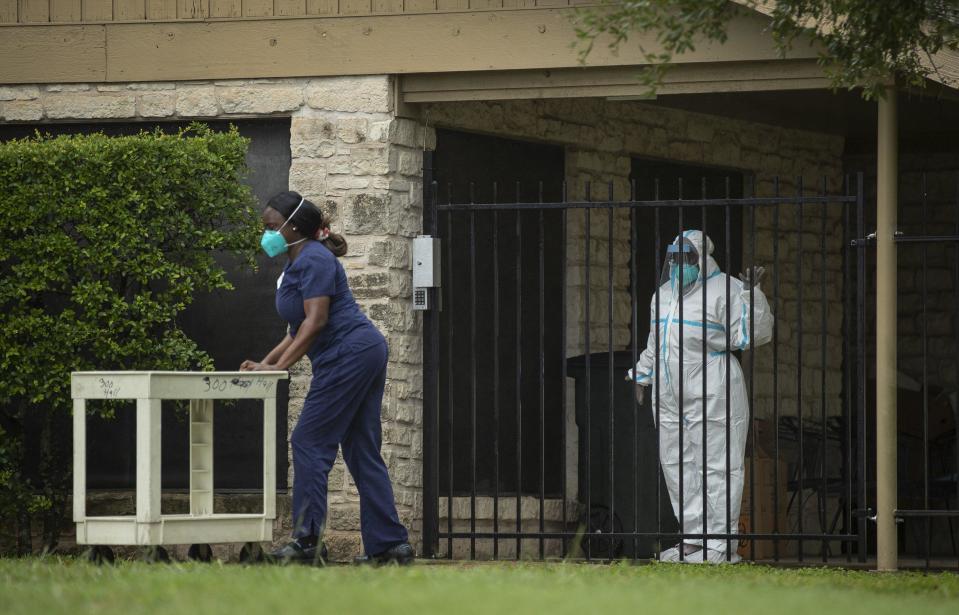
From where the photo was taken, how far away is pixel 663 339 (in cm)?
999

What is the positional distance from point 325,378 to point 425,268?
162 cm

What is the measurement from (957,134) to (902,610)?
745 cm

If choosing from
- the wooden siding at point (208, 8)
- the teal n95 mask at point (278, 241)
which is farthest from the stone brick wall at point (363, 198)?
the teal n95 mask at point (278, 241)

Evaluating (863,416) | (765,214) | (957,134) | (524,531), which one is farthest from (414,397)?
(957,134)

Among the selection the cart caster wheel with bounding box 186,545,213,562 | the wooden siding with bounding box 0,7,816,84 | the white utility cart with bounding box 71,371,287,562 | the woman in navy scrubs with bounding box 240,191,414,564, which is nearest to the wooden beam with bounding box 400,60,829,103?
the wooden siding with bounding box 0,7,816,84

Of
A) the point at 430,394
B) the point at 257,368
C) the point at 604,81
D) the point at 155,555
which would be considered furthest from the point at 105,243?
the point at 604,81

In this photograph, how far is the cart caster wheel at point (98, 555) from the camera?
7.95m

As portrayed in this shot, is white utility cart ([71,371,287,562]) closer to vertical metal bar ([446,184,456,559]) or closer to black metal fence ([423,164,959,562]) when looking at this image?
vertical metal bar ([446,184,456,559])

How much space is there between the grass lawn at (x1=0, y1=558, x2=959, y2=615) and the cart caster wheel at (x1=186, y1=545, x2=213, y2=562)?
680 millimetres

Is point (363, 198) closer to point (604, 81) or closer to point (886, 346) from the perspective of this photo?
point (604, 81)

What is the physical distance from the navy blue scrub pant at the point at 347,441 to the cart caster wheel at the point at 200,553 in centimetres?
65

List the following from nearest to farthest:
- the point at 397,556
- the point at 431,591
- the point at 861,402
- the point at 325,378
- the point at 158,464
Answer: the point at 431,591, the point at 158,464, the point at 325,378, the point at 397,556, the point at 861,402

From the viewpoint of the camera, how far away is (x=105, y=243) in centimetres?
892

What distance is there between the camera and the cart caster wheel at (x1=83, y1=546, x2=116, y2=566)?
26.1ft
